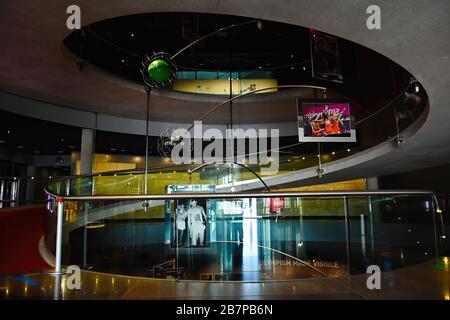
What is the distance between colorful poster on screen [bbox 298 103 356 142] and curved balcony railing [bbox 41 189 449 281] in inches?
58.5

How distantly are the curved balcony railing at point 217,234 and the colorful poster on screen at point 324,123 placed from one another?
149 centimetres

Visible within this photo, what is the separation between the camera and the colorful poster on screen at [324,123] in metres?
6.82

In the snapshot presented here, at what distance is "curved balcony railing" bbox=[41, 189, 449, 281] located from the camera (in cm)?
385

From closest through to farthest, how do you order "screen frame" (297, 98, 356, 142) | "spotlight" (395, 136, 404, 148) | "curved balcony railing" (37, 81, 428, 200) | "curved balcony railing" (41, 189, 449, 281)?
"curved balcony railing" (41, 189, 449, 281), "screen frame" (297, 98, 356, 142), "curved balcony railing" (37, 81, 428, 200), "spotlight" (395, 136, 404, 148)

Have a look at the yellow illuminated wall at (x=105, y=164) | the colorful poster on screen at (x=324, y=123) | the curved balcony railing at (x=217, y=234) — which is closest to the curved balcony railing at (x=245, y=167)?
the colorful poster on screen at (x=324, y=123)

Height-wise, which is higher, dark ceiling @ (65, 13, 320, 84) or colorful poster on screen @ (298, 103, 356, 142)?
dark ceiling @ (65, 13, 320, 84)

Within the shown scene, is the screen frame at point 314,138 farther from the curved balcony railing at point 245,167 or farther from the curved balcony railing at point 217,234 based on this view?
the curved balcony railing at point 217,234

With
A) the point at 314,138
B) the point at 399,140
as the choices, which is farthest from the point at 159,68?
the point at 399,140

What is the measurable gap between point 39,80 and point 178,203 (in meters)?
7.47

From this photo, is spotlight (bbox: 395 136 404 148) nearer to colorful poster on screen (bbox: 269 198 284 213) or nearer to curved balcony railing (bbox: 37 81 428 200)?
curved balcony railing (bbox: 37 81 428 200)

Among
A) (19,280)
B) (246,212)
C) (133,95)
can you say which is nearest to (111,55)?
(133,95)

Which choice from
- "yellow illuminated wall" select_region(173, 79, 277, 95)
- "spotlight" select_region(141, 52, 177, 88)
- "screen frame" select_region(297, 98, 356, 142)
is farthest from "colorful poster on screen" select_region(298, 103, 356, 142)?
"yellow illuminated wall" select_region(173, 79, 277, 95)

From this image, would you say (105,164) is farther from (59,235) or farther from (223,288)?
(223,288)

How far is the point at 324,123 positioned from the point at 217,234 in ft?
11.0
